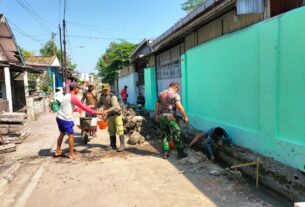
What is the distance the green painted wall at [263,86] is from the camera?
15.6ft

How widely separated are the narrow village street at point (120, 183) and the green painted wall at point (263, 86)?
1023 mm

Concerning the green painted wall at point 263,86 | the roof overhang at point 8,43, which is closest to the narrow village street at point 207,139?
the green painted wall at point 263,86

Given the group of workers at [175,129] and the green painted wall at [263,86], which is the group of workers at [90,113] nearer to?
the group of workers at [175,129]

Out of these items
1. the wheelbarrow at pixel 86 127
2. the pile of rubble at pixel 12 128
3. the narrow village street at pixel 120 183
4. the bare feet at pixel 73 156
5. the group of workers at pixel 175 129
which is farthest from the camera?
the pile of rubble at pixel 12 128

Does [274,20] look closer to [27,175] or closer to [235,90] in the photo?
[235,90]

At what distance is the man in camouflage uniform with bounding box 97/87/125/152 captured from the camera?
7.95 m

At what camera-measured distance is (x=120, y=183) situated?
5.47m

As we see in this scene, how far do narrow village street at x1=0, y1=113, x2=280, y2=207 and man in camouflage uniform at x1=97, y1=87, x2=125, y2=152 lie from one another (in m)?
0.44

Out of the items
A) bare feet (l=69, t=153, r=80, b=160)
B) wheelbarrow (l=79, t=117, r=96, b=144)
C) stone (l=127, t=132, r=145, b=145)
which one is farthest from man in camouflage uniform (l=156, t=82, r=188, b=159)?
wheelbarrow (l=79, t=117, r=96, b=144)

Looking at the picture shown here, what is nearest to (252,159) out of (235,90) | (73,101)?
(235,90)

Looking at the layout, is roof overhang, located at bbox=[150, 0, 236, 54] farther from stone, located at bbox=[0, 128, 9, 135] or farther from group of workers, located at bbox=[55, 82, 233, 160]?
stone, located at bbox=[0, 128, 9, 135]

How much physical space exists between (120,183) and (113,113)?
2.86 meters

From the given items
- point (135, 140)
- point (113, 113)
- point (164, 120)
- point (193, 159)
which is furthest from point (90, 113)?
point (193, 159)

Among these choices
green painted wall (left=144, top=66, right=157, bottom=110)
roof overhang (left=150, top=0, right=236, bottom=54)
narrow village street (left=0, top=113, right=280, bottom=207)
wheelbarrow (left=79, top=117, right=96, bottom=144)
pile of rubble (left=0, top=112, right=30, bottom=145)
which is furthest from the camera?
green painted wall (left=144, top=66, right=157, bottom=110)
